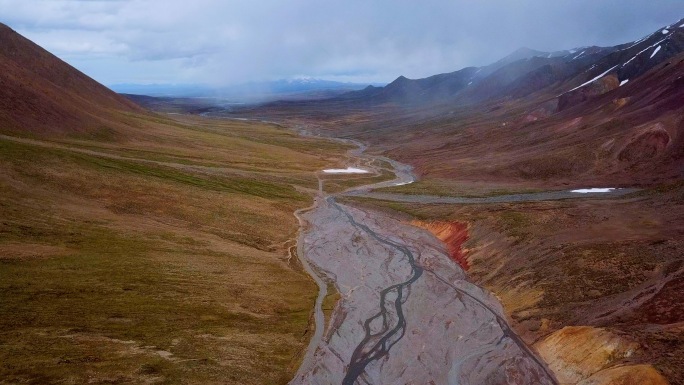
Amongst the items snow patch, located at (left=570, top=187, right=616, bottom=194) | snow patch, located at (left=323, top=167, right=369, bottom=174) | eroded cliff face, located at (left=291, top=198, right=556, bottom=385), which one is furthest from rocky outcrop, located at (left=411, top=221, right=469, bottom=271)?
snow patch, located at (left=323, top=167, right=369, bottom=174)

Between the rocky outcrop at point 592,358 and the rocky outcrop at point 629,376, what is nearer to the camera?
the rocky outcrop at point 629,376

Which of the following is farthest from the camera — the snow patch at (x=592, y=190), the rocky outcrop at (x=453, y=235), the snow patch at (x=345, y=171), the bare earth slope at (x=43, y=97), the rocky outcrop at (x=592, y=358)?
the snow patch at (x=345, y=171)

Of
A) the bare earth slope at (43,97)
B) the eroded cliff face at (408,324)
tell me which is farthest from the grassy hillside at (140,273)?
the bare earth slope at (43,97)

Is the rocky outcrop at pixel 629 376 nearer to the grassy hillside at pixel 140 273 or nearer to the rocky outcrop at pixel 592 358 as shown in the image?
the rocky outcrop at pixel 592 358

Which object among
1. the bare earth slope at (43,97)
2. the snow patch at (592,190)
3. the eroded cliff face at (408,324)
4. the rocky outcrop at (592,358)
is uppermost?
the bare earth slope at (43,97)

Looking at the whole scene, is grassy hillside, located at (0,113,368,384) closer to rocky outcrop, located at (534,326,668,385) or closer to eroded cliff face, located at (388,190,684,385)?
rocky outcrop, located at (534,326,668,385)

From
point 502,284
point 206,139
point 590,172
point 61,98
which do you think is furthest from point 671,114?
point 61,98

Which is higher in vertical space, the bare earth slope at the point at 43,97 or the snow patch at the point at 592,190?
the bare earth slope at the point at 43,97
